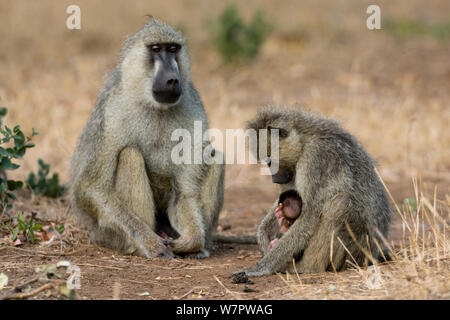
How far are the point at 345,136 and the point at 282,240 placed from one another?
0.87 m

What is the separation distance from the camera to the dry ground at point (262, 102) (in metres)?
4.18

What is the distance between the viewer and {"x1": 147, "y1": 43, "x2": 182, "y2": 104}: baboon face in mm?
4801

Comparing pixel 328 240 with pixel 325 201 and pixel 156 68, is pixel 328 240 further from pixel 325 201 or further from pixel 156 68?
pixel 156 68

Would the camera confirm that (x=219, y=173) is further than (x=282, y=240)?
Yes

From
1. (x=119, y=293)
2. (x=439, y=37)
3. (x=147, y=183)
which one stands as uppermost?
(x=439, y=37)

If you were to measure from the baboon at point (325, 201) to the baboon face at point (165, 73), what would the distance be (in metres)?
0.70

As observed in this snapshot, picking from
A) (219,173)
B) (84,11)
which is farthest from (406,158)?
(84,11)

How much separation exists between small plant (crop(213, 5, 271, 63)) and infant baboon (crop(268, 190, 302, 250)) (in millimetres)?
7543

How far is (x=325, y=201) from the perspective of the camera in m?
4.46

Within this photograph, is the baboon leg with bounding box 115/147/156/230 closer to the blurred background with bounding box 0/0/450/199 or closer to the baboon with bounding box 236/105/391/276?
the baboon with bounding box 236/105/391/276

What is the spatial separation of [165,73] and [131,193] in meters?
0.94

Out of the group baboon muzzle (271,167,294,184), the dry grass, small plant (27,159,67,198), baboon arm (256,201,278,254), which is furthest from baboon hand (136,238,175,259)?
small plant (27,159,67,198)

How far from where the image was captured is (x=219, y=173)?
5254 mm

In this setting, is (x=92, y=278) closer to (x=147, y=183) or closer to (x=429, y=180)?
(x=147, y=183)
